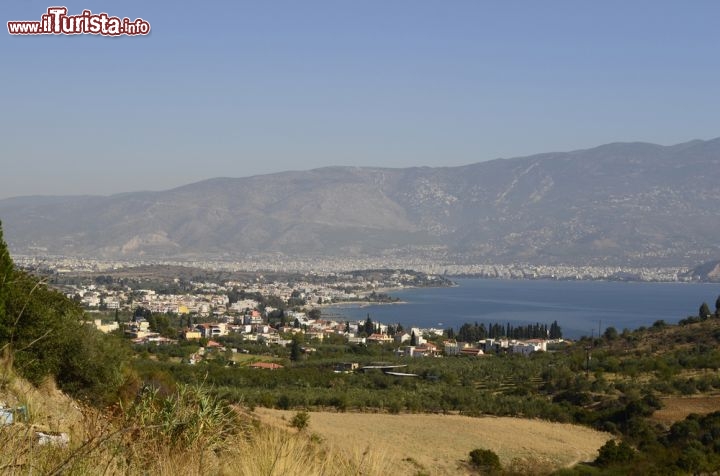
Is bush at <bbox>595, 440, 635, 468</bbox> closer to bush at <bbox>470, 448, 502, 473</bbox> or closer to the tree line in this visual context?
bush at <bbox>470, 448, 502, 473</bbox>

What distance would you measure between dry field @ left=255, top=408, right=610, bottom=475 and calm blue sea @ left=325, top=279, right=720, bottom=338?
4529 centimetres

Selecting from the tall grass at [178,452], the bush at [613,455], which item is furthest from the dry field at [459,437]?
the tall grass at [178,452]

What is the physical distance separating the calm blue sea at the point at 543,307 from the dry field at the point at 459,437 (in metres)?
45.3

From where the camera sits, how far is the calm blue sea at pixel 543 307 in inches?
3105

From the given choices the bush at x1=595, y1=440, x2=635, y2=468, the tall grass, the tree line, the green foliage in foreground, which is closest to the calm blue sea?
the tree line

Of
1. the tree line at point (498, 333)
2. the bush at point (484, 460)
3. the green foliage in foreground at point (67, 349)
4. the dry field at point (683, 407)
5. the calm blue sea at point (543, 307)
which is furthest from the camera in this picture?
the calm blue sea at point (543, 307)

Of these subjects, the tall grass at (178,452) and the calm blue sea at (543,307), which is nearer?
the tall grass at (178,452)

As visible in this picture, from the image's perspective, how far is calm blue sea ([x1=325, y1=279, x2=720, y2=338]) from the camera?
7888 cm

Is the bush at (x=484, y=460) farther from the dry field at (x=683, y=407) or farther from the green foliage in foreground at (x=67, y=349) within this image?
the green foliage in foreground at (x=67, y=349)

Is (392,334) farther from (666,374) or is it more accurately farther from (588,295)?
(588,295)

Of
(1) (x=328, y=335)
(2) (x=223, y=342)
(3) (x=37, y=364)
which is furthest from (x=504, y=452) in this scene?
(1) (x=328, y=335)

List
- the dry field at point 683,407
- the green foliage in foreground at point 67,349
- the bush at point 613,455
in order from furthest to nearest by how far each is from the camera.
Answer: the dry field at point 683,407 → the bush at point 613,455 → the green foliage in foreground at point 67,349

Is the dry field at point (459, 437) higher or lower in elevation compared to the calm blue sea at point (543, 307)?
higher

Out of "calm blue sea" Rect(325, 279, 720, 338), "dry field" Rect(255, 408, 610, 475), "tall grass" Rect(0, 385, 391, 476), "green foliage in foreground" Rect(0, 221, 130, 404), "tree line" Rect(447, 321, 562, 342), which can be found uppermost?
"tall grass" Rect(0, 385, 391, 476)
